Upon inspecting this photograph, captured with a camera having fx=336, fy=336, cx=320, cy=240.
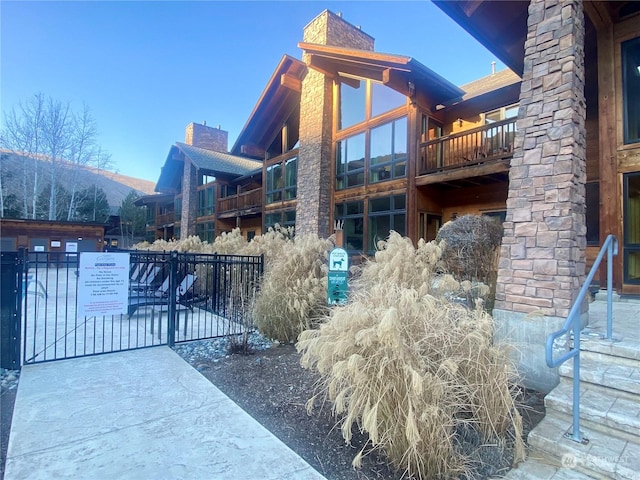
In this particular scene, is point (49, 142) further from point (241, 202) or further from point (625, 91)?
point (625, 91)

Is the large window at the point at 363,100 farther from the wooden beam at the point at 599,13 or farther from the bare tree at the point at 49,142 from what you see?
the bare tree at the point at 49,142

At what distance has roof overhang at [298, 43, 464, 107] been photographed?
10.2m

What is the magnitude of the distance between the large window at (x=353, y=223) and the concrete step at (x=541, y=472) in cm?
996

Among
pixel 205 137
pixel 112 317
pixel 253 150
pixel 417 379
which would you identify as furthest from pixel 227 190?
pixel 417 379

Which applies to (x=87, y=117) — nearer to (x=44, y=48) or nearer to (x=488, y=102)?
(x=44, y=48)

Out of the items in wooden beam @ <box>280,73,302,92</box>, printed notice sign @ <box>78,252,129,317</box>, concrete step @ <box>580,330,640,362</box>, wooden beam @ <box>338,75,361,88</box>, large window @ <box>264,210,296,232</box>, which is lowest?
concrete step @ <box>580,330,640,362</box>

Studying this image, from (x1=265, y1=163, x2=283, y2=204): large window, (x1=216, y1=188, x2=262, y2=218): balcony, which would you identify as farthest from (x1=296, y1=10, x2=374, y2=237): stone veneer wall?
(x1=216, y1=188, x2=262, y2=218): balcony

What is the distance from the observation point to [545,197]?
399 centimetres

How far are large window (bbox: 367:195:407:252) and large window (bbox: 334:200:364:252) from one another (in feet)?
1.49

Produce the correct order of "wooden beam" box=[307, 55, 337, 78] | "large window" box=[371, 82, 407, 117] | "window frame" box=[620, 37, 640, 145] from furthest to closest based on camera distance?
1. "wooden beam" box=[307, 55, 337, 78]
2. "large window" box=[371, 82, 407, 117]
3. "window frame" box=[620, 37, 640, 145]

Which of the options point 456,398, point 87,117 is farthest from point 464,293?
point 87,117

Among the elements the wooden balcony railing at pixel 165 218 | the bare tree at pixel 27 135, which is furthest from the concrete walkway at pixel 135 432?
the bare tree at pixel 27 135

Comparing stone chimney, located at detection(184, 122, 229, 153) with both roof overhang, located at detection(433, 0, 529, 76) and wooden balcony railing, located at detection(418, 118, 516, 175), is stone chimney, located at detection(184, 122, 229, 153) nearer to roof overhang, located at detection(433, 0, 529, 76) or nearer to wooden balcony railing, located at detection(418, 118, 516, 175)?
wooden balcony railing, located at detection(418, 118, 516, 175)

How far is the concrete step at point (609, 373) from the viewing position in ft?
9.13
